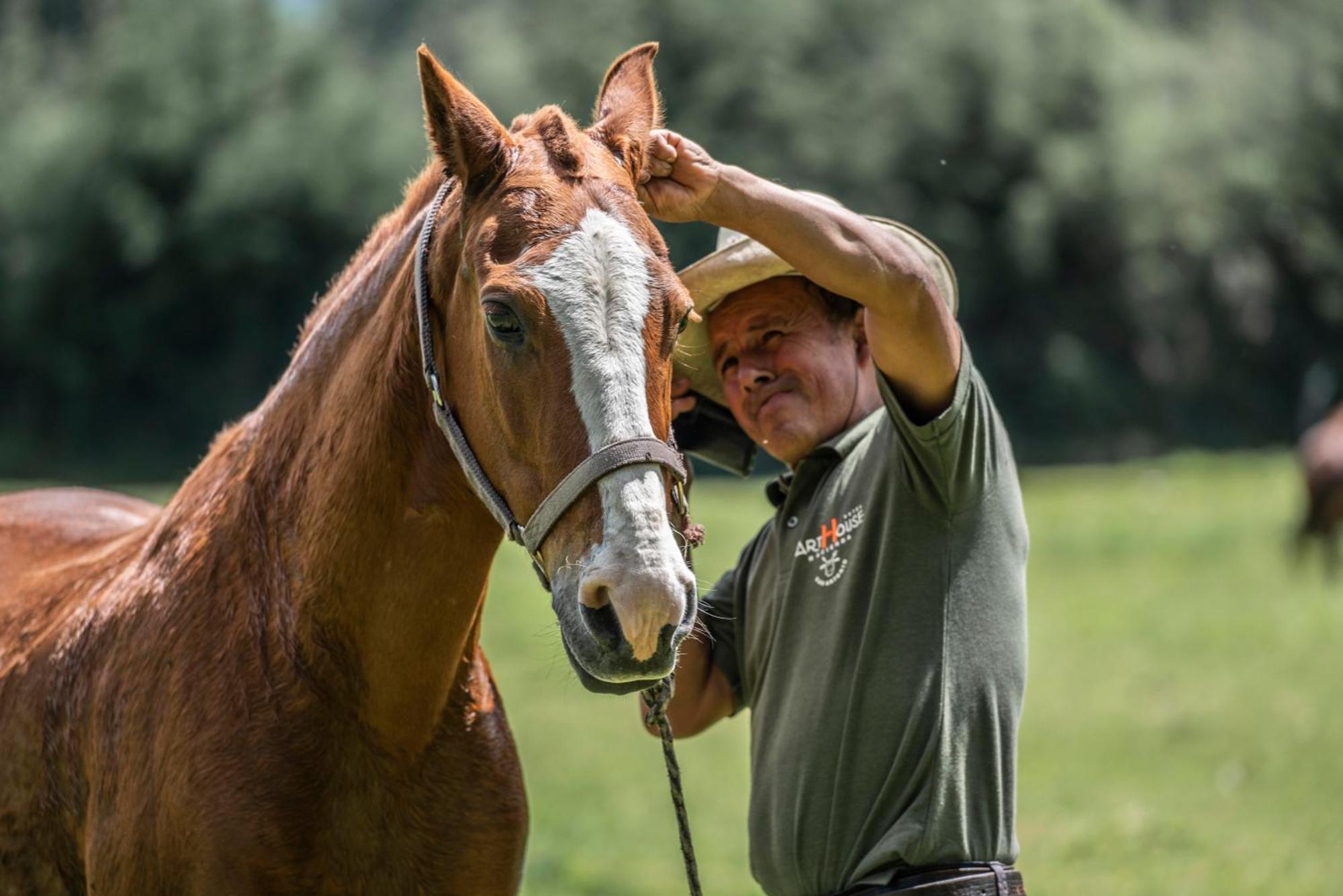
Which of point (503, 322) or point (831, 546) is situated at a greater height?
point (503, 322)

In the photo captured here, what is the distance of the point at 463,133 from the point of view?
256 centimetres

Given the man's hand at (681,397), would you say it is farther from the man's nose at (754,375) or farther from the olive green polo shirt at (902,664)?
the olive green polo shirt at (902,664)

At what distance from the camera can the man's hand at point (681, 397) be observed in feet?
11.5

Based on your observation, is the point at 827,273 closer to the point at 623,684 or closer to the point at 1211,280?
the point at 623,684

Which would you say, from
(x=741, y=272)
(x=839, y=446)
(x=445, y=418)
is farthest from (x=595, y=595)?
(x=741, y=272)

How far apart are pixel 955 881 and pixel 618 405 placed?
1196mm

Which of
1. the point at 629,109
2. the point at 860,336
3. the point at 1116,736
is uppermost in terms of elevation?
the point at 629,109

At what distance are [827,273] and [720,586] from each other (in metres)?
1.14

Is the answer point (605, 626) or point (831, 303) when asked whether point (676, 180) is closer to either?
point (831, 303)

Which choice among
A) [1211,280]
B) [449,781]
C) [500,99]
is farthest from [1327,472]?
[500,99]

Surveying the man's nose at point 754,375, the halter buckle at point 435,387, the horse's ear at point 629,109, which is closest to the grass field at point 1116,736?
the halter buckle at point 435,387

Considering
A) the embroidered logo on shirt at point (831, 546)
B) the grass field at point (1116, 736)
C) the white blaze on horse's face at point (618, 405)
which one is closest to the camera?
the white blaze on horse's face at point (618, 405)

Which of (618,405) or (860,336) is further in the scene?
(860,336)

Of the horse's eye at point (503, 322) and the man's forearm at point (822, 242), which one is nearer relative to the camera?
the horse's eye at point (503, 322)
